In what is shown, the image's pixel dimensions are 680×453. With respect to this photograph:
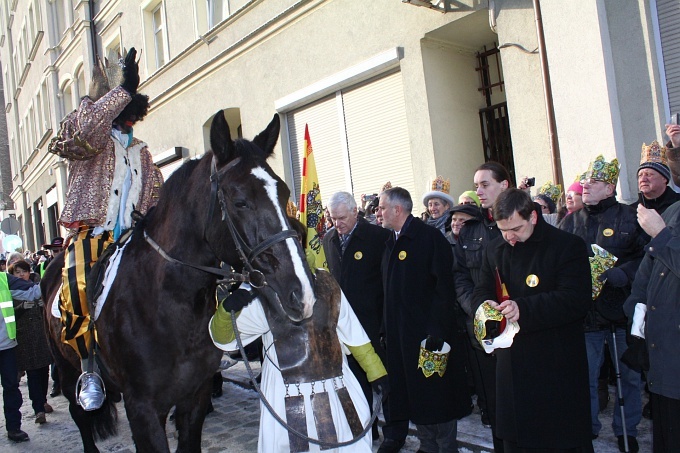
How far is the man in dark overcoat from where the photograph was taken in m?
4.34

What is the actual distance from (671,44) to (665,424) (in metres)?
4.94

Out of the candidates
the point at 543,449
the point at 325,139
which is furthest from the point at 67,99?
the point at 543,449

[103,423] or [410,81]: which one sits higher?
[410,81]

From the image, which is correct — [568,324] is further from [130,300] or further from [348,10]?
[348,10]

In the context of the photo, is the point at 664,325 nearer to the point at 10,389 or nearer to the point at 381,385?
the point at 381,385

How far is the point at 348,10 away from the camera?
1009 cm

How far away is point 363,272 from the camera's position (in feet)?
17.1

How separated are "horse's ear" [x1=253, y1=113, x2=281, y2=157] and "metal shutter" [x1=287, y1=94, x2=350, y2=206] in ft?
25.2

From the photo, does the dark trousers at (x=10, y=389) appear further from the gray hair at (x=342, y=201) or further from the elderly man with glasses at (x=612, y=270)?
the elderly man with glasses at (x=612, y=270)

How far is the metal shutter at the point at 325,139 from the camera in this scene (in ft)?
36.8

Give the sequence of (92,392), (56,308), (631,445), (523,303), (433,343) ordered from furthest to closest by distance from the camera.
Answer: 1. (56,308)
2. (631,445)
3. (433,343)
4. (92,392)
5. (523,303)

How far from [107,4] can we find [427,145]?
14.4 metres

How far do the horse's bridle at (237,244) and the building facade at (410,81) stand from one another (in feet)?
16.4

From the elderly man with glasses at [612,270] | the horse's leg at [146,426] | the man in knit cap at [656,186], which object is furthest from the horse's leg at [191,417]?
the man in knit cap at [656,186]
